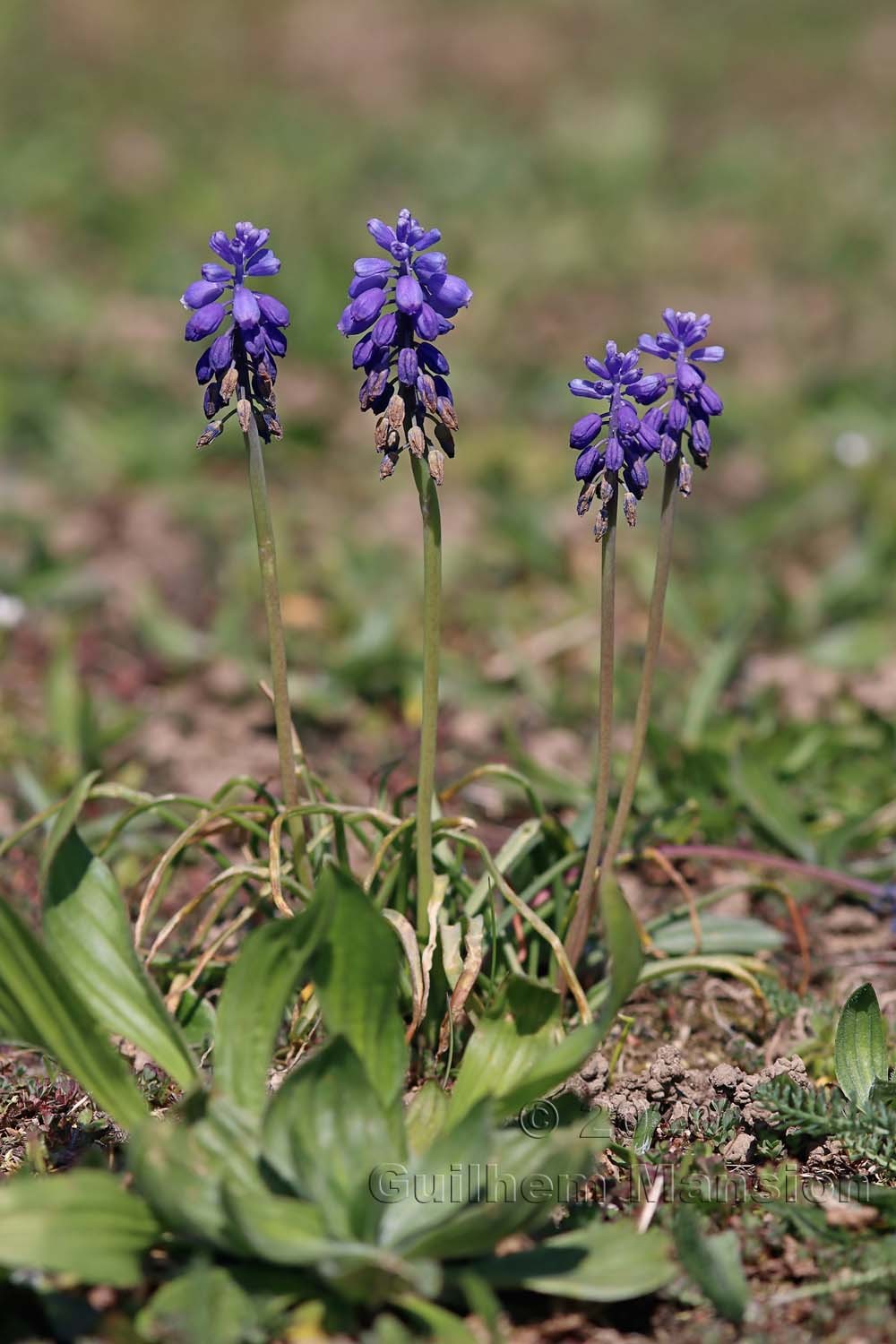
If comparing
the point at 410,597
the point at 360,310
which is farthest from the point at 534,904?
the point at 410,597

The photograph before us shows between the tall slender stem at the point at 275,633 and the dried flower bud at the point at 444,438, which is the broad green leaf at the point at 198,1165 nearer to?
the tall slender stem at the point at 275,633

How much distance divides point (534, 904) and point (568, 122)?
11.1 m

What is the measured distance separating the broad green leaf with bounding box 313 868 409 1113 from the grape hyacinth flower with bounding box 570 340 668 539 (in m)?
0.94

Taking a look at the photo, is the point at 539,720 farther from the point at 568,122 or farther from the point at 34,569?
the point at 568,122

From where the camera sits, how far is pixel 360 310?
2801 mm

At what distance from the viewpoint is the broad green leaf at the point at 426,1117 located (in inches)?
113

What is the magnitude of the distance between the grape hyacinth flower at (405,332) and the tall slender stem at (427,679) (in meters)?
0.06

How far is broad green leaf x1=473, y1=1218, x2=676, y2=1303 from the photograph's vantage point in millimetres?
2574

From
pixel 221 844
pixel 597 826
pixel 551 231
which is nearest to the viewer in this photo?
pixel 597 826

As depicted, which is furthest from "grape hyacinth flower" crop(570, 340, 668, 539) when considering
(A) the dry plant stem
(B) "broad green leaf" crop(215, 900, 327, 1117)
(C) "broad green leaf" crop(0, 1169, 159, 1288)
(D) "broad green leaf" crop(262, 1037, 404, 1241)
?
(C) "broad green leaf" crop(0, 1169, 159, 1288)

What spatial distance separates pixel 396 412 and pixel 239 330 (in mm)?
387

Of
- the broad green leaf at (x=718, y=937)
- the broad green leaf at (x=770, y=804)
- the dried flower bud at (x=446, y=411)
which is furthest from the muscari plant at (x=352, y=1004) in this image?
the broad green leaf at (x=770, y=804)

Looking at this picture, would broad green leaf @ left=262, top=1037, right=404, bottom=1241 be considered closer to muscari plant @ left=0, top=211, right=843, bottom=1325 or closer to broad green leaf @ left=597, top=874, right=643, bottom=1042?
muscari plant @ left=0, top=211, right=843, bottom=1325

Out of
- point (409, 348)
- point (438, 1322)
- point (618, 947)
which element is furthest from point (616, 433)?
point (438, 1322)
